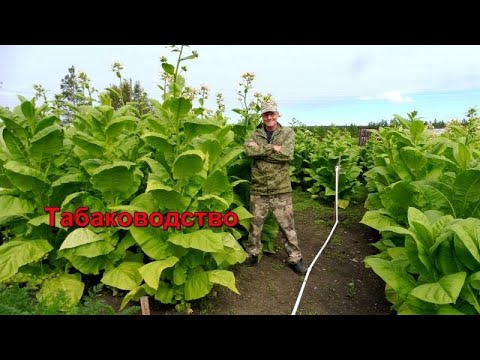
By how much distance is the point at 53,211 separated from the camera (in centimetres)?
409

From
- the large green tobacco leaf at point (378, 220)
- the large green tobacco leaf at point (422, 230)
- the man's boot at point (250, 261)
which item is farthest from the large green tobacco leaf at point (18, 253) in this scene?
the large green tobacco leaf at point (378, 220)

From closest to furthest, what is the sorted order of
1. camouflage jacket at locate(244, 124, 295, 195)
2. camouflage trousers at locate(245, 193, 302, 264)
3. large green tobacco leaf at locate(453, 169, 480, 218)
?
large green tobacco leaf at locate(453, 169, 480, 218), camouflage jacket at locate(244, 124, 295, 195), camouflage trousers at locate(245, 193, 302, 264)

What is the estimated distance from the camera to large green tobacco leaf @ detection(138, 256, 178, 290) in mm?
3475

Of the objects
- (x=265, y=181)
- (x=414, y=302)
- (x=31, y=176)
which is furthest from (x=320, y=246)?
(x=31, y=176)

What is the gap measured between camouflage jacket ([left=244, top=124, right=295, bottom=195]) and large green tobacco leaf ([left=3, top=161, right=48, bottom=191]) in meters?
2.34

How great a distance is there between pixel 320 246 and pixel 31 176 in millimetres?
4439

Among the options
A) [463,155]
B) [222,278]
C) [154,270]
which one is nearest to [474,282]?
[463,155]

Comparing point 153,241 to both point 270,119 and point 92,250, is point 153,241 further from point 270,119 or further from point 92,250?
point 270,119

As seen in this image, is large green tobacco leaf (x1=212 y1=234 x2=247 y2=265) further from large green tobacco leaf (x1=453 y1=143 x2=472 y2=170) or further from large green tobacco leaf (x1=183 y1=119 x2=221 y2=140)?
large green tobacco leaf (x1=453 y1=143 x2=472 y2=170)

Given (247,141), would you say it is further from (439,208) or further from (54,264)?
(54,264)

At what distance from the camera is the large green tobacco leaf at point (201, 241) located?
353cm

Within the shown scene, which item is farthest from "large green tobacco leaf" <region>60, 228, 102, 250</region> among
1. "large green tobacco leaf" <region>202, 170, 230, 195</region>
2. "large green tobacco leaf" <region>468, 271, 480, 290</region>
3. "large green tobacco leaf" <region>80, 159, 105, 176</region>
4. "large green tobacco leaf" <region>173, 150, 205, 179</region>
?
"large green tobacco leaf" <region>468, 271, 480, 290</region>

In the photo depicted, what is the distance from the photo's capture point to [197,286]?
12.6 feet

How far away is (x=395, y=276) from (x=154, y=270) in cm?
209
